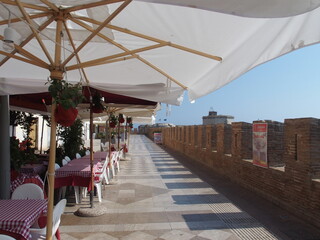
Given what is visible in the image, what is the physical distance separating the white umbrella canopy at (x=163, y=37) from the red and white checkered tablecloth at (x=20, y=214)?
158cm

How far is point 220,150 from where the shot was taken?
11.1 meters

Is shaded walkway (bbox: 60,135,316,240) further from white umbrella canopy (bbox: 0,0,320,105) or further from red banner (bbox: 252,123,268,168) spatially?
white umbrella canopy (bbox: 0,0,320,105)

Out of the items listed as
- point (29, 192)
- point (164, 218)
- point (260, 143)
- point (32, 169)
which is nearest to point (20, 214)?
point (29, 192)

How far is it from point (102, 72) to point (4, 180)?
249 centimetres

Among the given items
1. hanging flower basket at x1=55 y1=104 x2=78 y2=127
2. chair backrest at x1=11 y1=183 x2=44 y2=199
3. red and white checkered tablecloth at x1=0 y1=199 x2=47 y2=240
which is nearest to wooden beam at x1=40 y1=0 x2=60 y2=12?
hanging flower basket at x1=55 y1=104 x2=78 y2=127

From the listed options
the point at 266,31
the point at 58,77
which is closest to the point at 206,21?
the point at 266,31

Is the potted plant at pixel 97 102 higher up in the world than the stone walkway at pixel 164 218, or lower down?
higher up

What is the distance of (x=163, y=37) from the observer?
3.47 meters

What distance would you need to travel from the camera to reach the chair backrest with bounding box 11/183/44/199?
14.6 ft

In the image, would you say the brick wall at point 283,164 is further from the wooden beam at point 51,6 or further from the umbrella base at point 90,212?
the wooden beam at point 51,6

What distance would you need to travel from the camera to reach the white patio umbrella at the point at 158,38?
6.81ft

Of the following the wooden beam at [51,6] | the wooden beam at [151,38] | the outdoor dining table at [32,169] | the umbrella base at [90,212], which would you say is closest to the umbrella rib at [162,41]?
the wooden beam at [151,38]

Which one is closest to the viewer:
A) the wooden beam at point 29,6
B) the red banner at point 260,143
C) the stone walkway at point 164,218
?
the wooden beam at point 29,6

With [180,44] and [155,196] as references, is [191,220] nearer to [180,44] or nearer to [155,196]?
[155,196]
